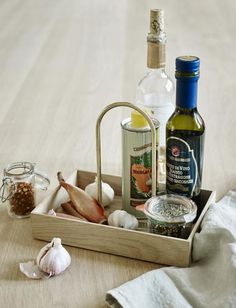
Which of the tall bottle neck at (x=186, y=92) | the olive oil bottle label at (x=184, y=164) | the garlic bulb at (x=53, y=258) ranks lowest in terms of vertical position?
the garlic bulb at (x=53, y=258)

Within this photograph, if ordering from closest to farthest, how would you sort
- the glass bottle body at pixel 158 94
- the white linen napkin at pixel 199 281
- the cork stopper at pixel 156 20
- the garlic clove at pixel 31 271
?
the white linen napkin at pixel 199 281 < the garlic clove at pixel 31 271 < the cork stopper at pixel 156 20 < the glass bottle body at pixel 158 94


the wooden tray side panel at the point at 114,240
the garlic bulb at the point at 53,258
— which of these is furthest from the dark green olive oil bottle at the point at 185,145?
the garlic bulb at the point at 53,258

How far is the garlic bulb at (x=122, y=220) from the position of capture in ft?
3.79

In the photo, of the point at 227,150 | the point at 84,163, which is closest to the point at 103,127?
the point at 84,163

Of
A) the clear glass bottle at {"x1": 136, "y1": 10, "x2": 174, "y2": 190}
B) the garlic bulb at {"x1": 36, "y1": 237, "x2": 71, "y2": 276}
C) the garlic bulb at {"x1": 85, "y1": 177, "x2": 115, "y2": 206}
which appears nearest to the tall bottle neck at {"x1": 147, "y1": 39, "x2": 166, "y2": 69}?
the clear glass bottle at {"x1": 136, "y1": 10, "x2": 174, "y2": 190}

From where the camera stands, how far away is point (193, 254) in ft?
3.55

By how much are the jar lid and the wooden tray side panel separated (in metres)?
0.04

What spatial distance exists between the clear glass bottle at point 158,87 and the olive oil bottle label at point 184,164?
0.09 metres

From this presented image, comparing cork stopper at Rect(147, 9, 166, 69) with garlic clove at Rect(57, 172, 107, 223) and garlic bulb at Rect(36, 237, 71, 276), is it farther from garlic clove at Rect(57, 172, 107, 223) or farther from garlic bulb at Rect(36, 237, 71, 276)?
garlic bulb at Rect(36, 237, 71, 276)

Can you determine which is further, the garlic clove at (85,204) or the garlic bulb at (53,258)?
A: the garlic clove at (85,204)

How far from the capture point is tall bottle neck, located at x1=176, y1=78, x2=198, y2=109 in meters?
1.08

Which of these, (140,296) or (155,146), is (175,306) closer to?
(140,296)

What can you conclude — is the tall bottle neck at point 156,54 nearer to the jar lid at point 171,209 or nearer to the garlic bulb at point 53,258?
the jar lid at point 171,209

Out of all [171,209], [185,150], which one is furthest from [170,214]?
[185,150]
